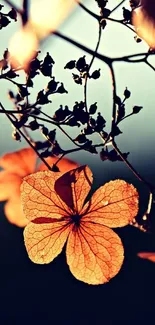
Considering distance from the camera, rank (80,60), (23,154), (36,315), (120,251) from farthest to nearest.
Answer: (36,315)
(23,154)
(80,60)
(120,251)

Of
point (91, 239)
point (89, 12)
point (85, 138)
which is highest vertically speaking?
point (89, 12)

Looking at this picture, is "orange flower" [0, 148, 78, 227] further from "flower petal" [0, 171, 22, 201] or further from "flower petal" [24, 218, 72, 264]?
"flower petal" [24, 218, 72, 264]

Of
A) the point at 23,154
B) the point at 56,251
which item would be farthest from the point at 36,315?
the point at 56,251

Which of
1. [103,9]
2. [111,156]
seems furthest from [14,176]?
[103,9]

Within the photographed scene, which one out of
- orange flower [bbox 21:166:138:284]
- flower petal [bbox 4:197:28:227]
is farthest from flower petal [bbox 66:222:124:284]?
flower petal [bbox 4:197:28:227]

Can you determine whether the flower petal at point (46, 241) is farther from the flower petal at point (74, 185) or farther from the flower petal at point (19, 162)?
the flower petal at point (19, 162)

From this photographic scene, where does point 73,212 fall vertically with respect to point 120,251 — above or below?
above

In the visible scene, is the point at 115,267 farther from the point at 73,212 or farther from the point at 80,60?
the point at 80,60
